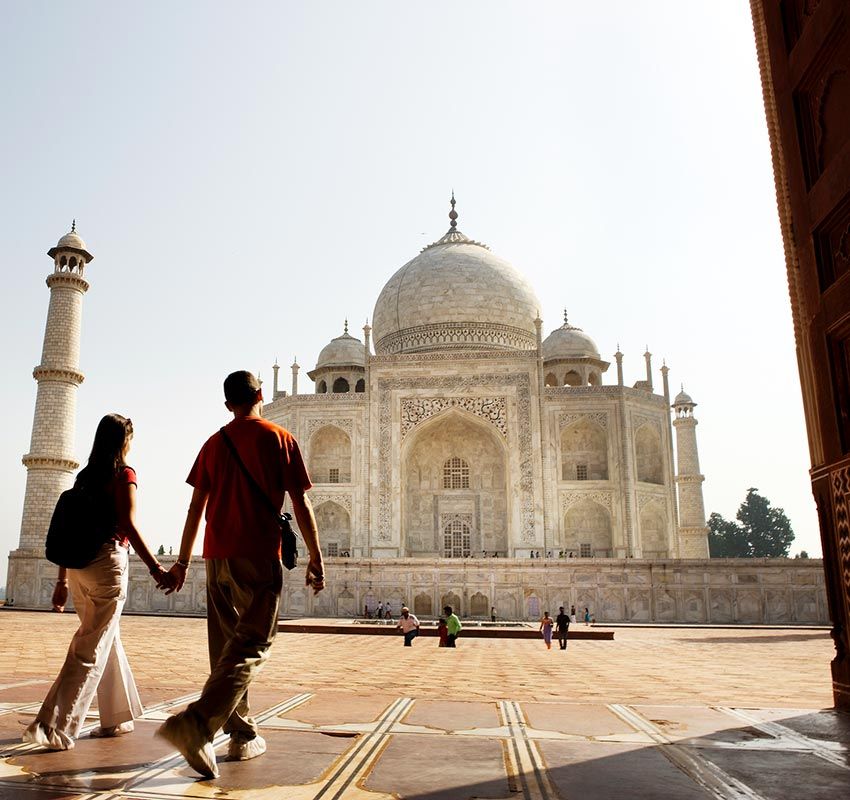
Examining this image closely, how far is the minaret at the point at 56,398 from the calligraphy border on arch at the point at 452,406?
9.70 metres

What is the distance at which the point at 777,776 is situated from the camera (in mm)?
2377

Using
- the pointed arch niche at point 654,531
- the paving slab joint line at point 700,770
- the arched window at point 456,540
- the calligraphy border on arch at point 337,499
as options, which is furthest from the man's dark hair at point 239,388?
the pointed arch niche at point 654,531

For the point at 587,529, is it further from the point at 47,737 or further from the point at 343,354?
the point at 47,737

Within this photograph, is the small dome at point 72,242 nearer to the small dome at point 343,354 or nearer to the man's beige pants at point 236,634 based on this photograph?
the small dome at point 343,354

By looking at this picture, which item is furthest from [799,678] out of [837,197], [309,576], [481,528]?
[481,528]

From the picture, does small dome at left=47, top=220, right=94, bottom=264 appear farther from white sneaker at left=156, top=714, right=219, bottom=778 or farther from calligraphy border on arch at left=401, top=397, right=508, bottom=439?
Result: white sneaker at left=156, top=714, right=219, bottom=778

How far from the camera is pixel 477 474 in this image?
86.0 feet

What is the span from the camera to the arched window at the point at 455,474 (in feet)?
86.0

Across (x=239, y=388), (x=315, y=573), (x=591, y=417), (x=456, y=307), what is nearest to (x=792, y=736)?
(x=315, y=573)

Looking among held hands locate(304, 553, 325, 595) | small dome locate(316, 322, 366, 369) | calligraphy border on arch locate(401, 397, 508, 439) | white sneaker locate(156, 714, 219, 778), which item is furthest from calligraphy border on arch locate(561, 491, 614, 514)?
white sneaker locate(156, 714, 219, 778)

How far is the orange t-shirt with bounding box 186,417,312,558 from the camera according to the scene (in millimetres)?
2717

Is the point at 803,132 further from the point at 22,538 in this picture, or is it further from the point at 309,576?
the point at 22,538

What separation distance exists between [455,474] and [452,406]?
8.13ft

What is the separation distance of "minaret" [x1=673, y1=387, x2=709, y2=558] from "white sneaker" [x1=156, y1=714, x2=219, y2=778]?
27725 millimetres
